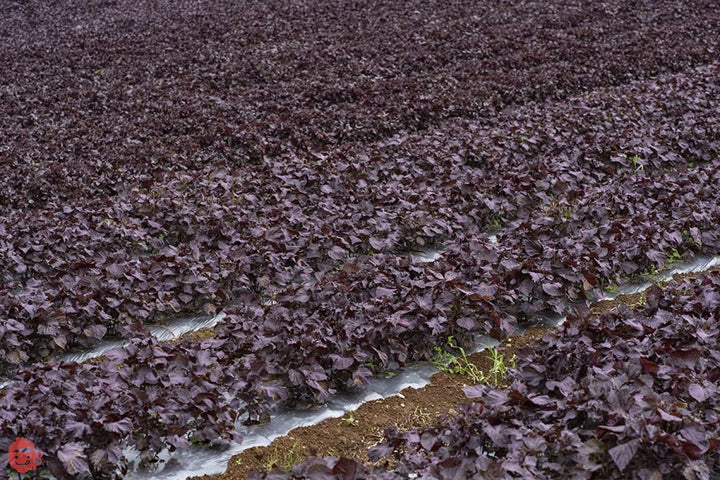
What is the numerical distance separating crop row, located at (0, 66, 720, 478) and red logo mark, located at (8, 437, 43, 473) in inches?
1.8

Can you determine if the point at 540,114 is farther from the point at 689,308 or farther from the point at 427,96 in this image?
the point at 689,308

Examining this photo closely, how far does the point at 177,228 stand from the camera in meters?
6.26

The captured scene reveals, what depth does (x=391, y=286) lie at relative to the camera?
15.1 ft

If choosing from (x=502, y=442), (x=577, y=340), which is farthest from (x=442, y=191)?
(x=502, y=442)

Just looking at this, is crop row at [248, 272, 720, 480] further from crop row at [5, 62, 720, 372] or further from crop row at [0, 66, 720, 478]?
crop row at [5, 62, 720, 372]

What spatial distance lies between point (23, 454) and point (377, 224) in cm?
329

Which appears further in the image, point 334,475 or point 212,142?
point 212,142

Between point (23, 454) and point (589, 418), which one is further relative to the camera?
point (23, 454)

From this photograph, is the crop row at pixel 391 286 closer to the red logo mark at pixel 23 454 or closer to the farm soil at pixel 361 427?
the red logo mark at pixel 23 454

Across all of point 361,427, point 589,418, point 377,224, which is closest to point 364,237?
point 377,224

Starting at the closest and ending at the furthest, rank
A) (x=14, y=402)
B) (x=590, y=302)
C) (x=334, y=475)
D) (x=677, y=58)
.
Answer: (x=334, y=475) < (x=14, y=402) < (x=590, y=302) < (x=677, y=58)

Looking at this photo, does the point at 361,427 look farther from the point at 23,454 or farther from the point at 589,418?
the point at 23,454

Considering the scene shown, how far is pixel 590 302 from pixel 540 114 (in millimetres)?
4406

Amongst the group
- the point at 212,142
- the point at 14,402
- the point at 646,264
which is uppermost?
the point at 14,402
